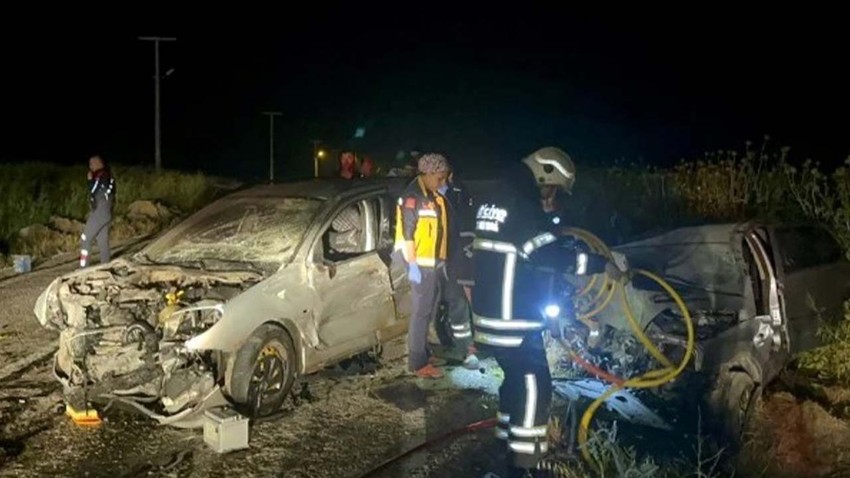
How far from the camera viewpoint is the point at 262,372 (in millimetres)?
6383

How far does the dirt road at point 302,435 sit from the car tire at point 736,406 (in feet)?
4.91

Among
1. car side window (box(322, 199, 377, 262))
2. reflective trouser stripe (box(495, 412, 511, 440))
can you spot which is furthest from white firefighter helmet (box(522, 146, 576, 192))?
car side window (box(322, 199, 377, 262))

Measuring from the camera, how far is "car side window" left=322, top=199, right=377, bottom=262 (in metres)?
7.62

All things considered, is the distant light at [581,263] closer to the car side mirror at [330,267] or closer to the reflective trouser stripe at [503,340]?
the reflective trouser stripe at [503,340]

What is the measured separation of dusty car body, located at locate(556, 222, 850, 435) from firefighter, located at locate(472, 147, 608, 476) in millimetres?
1325

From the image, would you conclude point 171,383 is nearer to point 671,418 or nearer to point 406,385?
point 406,385

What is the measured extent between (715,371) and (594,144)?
48974 millimetres

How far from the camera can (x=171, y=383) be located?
599 centimetres

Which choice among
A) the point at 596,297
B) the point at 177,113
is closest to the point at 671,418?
the point at 596,297

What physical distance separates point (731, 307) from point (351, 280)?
2.73 meters

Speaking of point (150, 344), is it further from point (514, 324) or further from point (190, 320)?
point (514, 324)

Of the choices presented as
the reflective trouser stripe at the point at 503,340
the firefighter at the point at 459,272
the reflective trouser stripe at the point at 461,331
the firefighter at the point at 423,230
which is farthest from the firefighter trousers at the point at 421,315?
the reflective trouser stripe at the point at 503,340

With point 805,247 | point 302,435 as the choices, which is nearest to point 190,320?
point 302,435

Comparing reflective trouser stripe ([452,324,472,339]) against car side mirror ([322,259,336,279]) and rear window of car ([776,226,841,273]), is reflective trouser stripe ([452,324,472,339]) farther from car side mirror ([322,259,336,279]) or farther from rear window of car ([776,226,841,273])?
rear window of car ([776,226,841,273])
